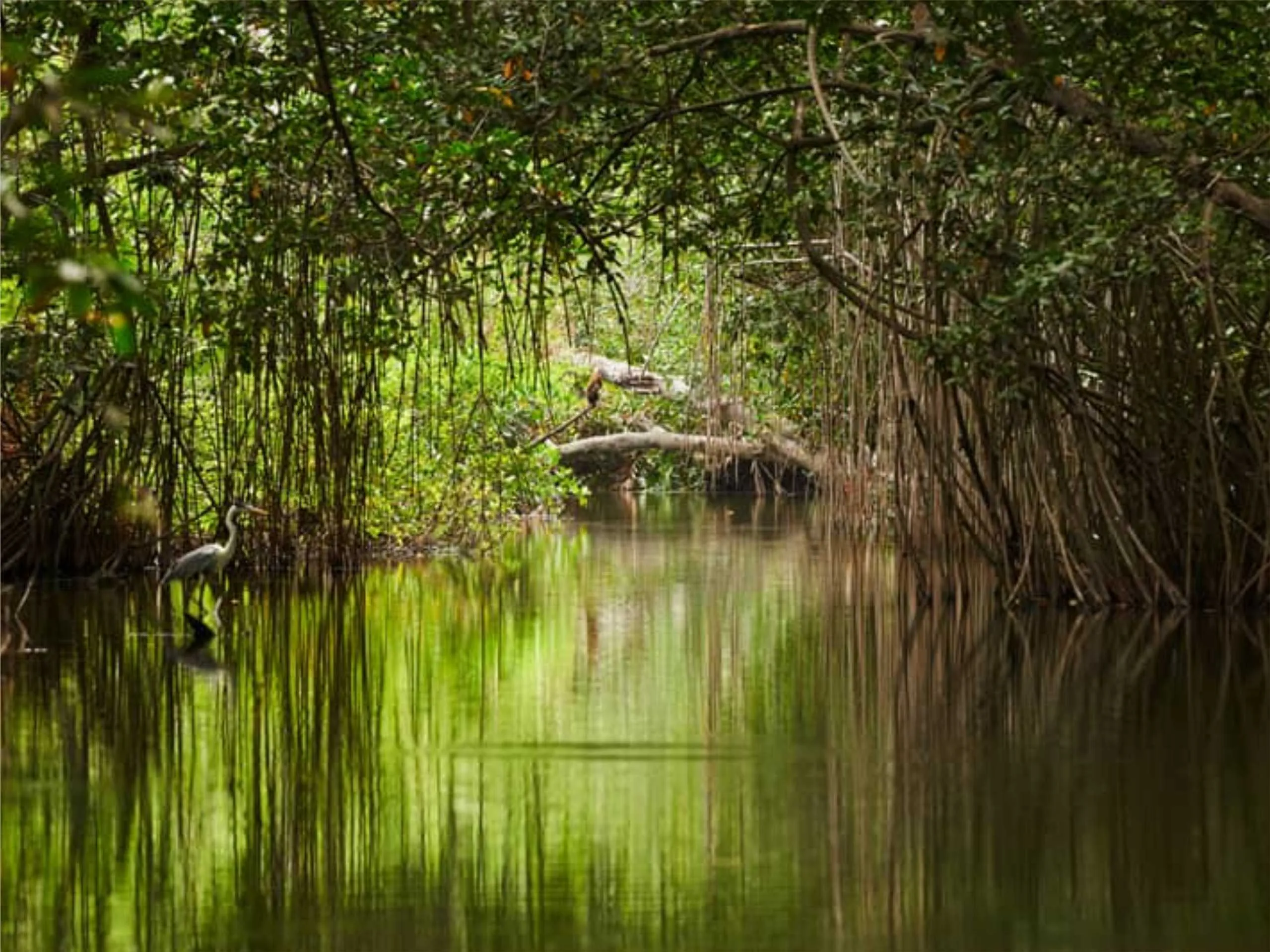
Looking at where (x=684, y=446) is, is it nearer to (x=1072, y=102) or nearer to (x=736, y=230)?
(x=736, y=230)

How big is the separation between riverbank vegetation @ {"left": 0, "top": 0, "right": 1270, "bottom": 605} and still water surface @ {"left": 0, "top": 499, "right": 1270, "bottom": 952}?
82 centimetres

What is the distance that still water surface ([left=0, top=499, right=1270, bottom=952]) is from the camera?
16.1 feet

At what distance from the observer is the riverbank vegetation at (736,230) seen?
9.96m

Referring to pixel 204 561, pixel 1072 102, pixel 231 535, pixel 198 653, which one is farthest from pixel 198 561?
pixel 1072 102

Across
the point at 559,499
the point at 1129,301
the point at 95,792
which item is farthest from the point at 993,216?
the point at 559,499

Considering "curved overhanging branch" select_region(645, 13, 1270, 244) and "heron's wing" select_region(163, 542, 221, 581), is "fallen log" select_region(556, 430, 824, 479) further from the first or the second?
"curved overhanging branch" select_region(645, 13, 1270, 244)

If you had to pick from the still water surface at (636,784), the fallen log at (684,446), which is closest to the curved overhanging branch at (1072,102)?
the still water surface at (636,784)

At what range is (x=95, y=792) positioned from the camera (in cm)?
638

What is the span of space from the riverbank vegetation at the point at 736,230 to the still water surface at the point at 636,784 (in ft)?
2.67

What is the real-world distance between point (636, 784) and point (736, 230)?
6.86 meters

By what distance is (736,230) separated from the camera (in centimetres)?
1312

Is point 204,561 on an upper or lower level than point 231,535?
lower

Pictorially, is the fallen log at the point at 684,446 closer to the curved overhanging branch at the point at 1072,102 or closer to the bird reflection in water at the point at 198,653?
the bird reflection in water at the point at 198,653

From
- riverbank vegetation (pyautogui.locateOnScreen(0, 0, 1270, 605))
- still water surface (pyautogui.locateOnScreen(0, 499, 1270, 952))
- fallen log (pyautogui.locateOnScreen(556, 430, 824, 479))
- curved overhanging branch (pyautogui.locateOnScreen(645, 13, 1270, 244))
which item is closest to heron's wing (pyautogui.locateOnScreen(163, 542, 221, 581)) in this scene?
still water surface (pyautogui.locateOnScreen(0, 499, 1270, 952))
